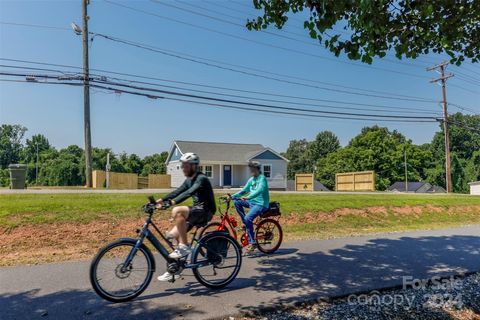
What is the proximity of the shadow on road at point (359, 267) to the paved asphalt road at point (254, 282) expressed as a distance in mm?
13

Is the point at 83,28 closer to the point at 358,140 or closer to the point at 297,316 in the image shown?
→ the point at 297,316

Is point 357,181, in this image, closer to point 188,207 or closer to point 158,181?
point 158,181

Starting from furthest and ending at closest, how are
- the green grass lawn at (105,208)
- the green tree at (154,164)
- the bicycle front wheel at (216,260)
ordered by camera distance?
1. the green tree at (154,164)
2. the green grass lawn at (105,208)
3. the bicycle front wheel at (216,260)

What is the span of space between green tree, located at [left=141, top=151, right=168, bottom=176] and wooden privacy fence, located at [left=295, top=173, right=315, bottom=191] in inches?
1195

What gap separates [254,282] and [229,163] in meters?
27.5

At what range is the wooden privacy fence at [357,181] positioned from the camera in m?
29.5

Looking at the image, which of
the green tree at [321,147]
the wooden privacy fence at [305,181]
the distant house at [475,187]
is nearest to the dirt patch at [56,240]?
the wooden privacy fence at [305,181]

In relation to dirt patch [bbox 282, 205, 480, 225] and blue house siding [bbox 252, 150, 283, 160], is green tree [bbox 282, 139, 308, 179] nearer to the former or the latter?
blue house siding [bbox 252, 150, 283, 160]

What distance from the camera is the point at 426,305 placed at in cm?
450

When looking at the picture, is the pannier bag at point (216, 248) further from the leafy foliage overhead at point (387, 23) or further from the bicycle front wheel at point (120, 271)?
the leafy foliage overhead at point (387, 23)

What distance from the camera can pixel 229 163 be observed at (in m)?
32.5

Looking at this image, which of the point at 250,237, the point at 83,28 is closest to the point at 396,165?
the point at 83,28

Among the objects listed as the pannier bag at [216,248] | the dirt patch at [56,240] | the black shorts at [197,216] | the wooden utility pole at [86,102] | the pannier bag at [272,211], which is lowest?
the dirt patch at [56,240]

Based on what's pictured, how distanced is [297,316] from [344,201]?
33.7ft
